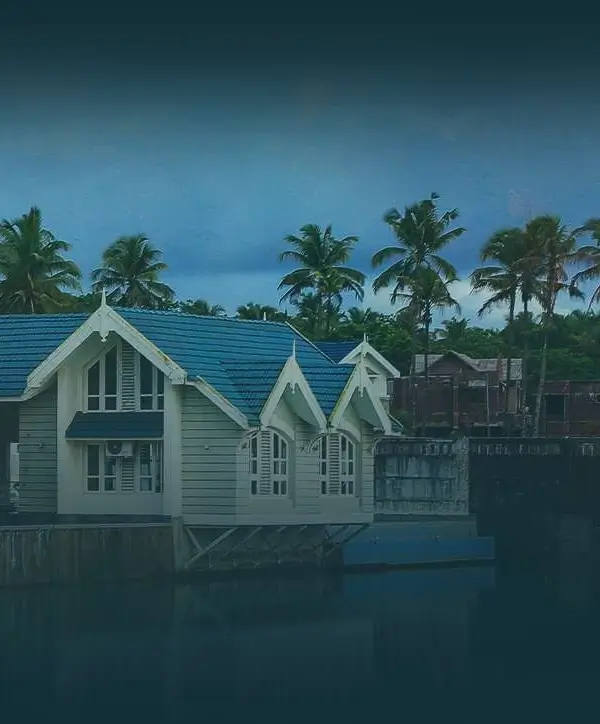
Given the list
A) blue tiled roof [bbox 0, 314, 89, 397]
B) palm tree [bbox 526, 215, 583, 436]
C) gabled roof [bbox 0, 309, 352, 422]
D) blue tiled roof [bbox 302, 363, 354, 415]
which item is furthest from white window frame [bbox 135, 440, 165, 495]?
palm tree [bbox 526, 215, 583, 436]

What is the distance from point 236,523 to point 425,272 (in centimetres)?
3198

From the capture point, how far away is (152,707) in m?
31.3

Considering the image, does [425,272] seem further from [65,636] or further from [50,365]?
[65,636]

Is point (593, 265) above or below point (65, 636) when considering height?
above

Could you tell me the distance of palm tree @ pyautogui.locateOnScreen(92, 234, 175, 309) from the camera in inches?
3098

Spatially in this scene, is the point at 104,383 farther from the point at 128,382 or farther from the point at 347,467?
the point at 347,467

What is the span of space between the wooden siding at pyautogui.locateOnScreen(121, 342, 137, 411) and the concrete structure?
25mm

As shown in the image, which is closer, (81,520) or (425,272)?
(81,520)

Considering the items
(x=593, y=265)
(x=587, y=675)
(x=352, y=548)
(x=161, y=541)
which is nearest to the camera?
(x=587, y=675)

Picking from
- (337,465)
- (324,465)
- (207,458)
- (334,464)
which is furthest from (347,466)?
(207,458)

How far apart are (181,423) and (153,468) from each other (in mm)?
1626

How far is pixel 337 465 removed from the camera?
2004 inches

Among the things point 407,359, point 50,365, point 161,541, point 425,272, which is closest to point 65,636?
point 161,541

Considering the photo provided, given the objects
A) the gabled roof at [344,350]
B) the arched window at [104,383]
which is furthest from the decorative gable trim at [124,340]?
the gabled roof at [344,350]
